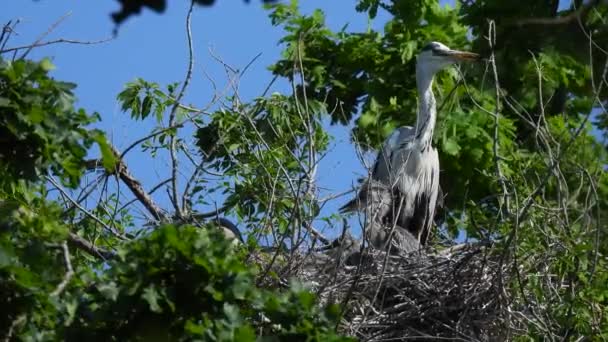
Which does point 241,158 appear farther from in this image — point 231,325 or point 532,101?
point 231,325

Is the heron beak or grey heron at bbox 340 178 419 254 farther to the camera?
the heron beak

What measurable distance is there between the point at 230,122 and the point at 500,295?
192 centimetres

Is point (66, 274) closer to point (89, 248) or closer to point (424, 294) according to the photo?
point (89, 248)

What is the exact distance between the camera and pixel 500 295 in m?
7.91

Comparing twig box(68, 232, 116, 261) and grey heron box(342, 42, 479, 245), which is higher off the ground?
grey heron box(342, 42, 479, 245)

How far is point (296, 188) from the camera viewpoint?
7.93 metres

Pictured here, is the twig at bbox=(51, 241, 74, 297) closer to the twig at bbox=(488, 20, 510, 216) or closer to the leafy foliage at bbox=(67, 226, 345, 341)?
the leafy foliage at bbox=(67, 226, 345, 341)

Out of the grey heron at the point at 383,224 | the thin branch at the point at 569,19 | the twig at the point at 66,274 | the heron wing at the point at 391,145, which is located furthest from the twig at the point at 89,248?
the heron wing at the point at 391,145

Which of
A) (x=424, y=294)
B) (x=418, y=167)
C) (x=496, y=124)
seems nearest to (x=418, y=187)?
(x=418, y=167)

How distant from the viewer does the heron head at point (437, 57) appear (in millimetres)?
11258

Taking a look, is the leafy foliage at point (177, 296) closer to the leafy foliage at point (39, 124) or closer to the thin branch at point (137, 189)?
the leafy foliage at point (39, 124)

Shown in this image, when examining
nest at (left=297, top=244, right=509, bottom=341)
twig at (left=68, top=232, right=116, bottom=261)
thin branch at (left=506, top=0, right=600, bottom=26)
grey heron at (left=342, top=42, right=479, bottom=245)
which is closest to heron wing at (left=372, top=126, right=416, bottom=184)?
grey heron at (left=342, top=42, right=479, bottom=245)

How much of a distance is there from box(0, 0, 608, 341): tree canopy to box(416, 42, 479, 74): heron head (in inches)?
10.7

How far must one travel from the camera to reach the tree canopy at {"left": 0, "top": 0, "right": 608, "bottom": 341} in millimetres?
5395
